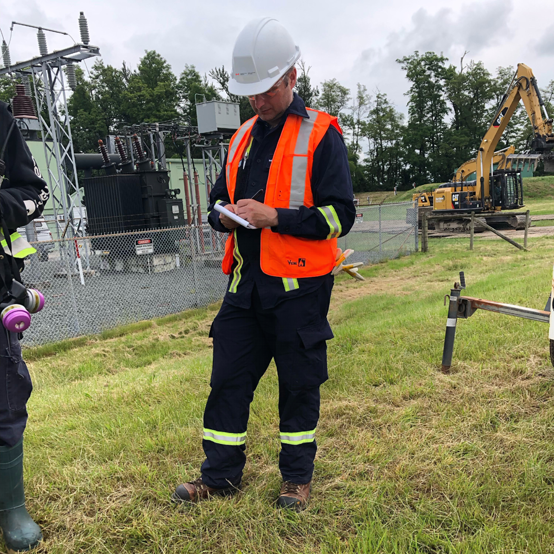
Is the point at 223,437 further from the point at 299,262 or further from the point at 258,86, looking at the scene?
the point at 258,86

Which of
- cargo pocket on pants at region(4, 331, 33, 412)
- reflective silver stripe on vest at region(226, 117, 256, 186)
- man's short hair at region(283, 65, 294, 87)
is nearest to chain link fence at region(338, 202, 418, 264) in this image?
reflective silver stripe on vest at region(226, 117, 256, 186)

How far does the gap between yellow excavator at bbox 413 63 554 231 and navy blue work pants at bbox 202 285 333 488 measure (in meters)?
18.1

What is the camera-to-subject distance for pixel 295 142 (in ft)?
7.73

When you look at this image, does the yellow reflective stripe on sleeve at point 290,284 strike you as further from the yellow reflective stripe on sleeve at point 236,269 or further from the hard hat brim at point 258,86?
the hard hat brim at point 258,86

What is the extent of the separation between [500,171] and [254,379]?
2108 centimetres

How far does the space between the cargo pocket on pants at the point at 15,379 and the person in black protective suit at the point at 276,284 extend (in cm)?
88

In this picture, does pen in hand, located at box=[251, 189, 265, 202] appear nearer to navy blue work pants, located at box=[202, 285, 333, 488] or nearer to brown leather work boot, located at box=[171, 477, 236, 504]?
navy blue work pants, located at box=[202, 285, 333, 488]

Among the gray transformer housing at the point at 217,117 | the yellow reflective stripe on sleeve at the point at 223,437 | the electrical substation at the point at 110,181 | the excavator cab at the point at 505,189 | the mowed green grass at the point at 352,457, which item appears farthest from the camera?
the excavator cab at the point at 505,189

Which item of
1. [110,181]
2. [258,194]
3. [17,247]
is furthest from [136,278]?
[258,194]

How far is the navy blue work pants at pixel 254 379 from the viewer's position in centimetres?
236

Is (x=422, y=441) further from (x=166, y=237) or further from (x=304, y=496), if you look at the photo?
(x=166, y=237)

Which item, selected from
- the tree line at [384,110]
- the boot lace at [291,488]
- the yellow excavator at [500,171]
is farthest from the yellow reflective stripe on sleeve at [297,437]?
the tree line at [384,110]

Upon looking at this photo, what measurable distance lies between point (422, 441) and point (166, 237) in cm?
1136

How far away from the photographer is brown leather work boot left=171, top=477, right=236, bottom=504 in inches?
95.0
